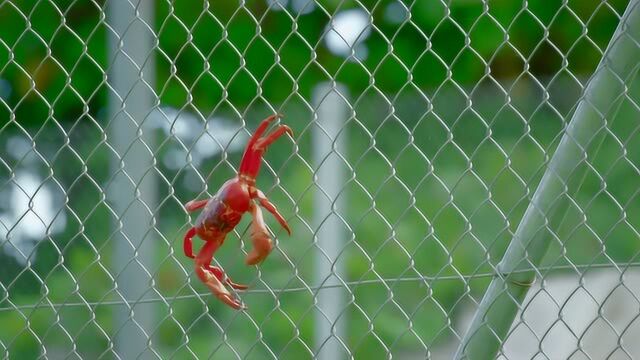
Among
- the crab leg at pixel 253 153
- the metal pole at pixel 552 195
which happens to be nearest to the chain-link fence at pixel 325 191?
the metal pole at pixel 552 195

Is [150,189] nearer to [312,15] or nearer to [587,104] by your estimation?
[587,104]

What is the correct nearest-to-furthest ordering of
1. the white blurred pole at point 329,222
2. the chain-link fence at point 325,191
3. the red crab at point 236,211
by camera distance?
the red crab at point 236,211 < the chain-link fence at point 325,191 < the white blurred pole at point 329,222

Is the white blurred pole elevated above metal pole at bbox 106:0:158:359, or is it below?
below

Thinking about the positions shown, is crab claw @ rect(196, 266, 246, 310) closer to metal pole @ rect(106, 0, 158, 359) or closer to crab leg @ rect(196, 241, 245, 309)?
crab leg @ rect(196, 241, 245, 309)

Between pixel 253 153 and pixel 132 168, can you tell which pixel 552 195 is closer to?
pixel 253 153

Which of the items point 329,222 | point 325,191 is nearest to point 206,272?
point 325,191

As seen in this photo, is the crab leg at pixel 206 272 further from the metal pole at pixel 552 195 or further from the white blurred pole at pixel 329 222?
the white blurred pole at pixel 329 222

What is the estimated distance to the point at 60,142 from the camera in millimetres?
2889

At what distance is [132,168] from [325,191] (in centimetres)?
58

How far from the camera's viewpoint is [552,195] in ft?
5.31

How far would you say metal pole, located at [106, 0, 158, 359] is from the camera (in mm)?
1882

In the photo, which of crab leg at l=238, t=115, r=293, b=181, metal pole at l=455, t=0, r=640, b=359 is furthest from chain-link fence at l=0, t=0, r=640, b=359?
crab leg at l=238, t=115, r=293, b=181

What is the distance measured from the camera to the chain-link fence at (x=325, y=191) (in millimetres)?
1826

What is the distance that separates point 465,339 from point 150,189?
0.72m
